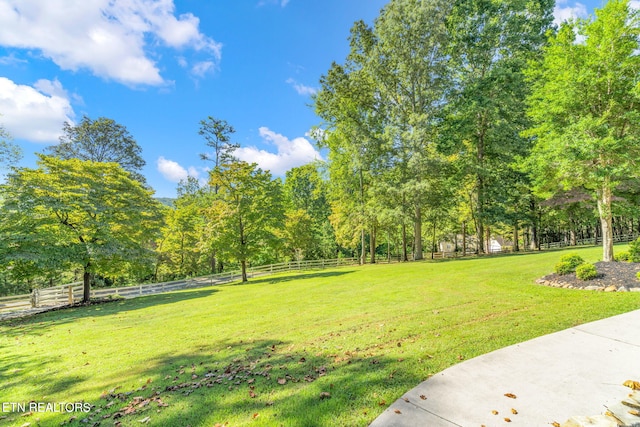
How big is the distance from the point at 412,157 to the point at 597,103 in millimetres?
10708

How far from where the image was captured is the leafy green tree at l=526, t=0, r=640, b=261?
8.90m

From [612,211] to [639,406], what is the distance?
1078 cm

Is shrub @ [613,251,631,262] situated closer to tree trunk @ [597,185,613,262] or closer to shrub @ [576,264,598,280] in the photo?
tree trunk @ [597,185,613,262]

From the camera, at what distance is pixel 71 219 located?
15086 mm

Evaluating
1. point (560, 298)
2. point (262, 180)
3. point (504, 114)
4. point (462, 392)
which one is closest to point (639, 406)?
point (462, 392)

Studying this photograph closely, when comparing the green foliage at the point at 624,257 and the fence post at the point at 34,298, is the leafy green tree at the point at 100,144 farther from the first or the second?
the green foliage at the point at 624,257

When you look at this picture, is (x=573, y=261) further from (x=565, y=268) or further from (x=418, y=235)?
(x=418, y=235)

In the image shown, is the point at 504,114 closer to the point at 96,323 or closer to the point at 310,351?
the point at 310,351

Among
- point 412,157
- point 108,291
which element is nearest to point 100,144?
point 108,291

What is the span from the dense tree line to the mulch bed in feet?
4.84

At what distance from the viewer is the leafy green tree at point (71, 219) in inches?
502

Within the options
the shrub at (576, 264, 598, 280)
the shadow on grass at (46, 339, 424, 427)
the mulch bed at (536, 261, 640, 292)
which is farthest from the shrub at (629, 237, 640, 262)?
the shadow on grass at (46, 339, 424, 427)

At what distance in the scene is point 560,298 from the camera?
7.14 meters

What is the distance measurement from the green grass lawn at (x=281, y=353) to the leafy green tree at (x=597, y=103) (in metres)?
4.39
